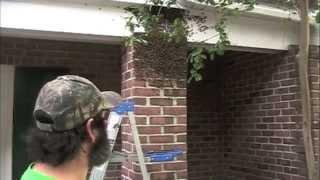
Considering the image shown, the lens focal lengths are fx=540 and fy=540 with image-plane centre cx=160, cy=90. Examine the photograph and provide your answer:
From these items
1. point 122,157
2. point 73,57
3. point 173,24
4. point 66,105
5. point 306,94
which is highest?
point 173,24

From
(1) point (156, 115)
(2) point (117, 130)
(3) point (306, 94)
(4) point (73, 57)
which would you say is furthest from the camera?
(4) point (73, 57)

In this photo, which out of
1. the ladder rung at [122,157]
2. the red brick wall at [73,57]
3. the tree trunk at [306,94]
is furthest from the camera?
the red brick wall at [73,57]

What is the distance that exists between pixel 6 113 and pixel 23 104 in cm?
19

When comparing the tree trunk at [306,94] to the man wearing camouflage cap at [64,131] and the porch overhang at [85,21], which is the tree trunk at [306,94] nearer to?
the porch overhang at [85,21]

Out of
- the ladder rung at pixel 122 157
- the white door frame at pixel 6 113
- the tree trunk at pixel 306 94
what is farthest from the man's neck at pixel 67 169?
the white door frame at pixel 6 113

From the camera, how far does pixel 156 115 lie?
175 inches

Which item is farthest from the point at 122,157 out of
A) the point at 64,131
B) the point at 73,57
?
the point at 64,131

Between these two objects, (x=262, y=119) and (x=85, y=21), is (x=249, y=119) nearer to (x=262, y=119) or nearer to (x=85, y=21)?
(x=262, y=119)

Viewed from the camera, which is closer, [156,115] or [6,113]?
[156,115]

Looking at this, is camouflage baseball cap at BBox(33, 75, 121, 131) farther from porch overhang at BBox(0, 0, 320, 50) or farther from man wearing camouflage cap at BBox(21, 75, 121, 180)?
porch overhang at BBox(0, 0, 320, 50)

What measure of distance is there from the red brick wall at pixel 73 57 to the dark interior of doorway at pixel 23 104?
3.3 inches

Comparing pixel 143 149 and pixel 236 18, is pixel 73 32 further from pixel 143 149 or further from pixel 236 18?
pixel 236 18

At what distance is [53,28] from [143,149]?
1.19 m

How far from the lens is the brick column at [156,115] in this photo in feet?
14.4
